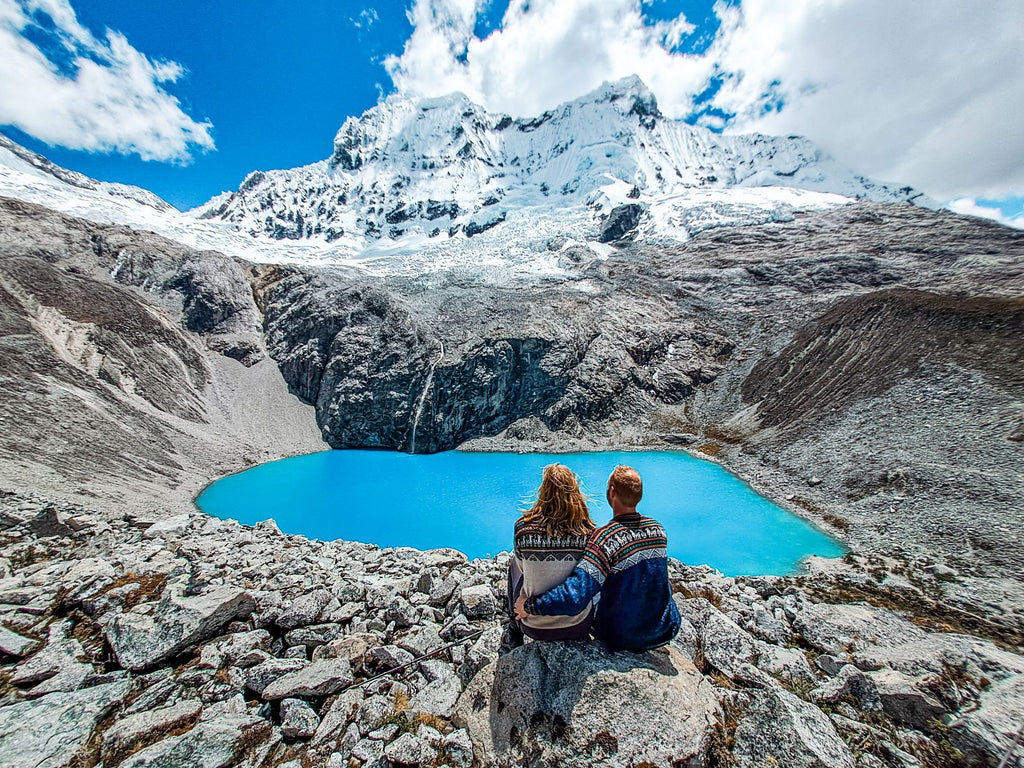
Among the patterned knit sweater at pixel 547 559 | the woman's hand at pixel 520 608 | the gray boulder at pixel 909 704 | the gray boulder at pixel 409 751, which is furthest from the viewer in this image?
the woman's hand at pixel 520 608

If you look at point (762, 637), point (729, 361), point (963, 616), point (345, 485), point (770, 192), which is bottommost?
point (345, 485)

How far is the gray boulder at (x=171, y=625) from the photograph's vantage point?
4391 mm

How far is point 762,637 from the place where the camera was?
6574 millimetres

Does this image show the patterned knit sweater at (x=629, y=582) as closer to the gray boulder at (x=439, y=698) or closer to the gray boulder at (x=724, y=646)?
the gray boulder at (x=724, y=646)

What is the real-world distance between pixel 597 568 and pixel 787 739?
1.69 m

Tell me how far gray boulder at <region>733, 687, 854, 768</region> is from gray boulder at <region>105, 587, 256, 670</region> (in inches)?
219

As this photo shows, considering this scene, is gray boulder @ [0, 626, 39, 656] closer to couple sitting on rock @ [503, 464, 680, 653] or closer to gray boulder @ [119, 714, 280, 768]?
gray boulder @ [119, 714, 280, 768]

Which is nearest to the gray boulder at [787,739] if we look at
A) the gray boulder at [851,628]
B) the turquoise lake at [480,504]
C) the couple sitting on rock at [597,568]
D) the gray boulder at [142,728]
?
the couple sitting on rock at [597,568]

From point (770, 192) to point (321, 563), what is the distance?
137125mm

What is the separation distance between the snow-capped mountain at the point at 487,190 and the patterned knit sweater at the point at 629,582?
98536 mm

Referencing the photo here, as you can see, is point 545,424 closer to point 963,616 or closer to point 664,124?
point 963,616

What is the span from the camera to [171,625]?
4.71m

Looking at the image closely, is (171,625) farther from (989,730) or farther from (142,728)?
(989,730)

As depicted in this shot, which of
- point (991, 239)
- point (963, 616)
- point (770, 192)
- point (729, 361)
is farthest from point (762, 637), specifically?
point (770, 192)
